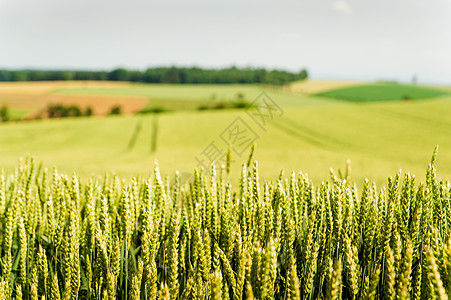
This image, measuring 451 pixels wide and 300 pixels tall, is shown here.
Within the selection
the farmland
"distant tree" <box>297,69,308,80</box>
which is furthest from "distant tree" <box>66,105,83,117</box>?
"distant tree" <box>297,69,308,80</box>

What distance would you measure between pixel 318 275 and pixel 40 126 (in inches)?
763

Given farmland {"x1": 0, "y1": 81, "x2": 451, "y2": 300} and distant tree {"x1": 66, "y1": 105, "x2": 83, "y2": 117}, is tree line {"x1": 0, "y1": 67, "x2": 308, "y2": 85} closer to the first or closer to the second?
farmland {"x1": 0, "y1": 81, "x2": 451, "y2": 300}

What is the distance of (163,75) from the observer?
3691 cm

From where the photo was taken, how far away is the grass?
2681 centimetres

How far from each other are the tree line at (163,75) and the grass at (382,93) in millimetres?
3864

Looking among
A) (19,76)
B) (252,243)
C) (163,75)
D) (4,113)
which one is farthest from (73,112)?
(252,243)

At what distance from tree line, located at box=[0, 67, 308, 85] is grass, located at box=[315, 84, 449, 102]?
12.7ft

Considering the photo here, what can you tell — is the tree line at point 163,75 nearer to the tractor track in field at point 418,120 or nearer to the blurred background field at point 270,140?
the blurred background field at point 270,140

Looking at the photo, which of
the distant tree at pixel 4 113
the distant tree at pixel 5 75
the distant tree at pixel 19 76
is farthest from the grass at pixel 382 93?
the distant tree at pixel 5 75

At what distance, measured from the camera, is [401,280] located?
89cm

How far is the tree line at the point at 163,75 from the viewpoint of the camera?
32.5 meters

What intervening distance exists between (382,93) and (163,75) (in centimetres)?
1951

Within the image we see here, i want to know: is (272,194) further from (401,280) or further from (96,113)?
(96,113)

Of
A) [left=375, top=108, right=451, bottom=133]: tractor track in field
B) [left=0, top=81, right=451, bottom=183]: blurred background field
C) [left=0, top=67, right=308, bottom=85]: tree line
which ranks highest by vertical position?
[left=0, top=67, right=308, bottom=85]: tree line
